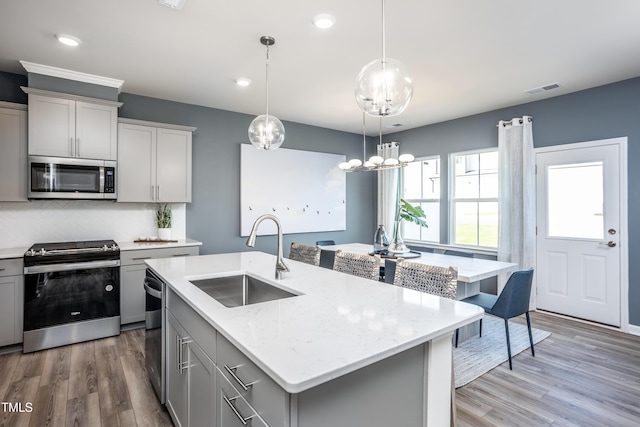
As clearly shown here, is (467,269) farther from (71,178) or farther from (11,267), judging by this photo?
(11,267)

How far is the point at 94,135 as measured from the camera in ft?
11.9

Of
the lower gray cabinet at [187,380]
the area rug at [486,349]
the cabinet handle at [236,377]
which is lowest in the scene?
the area rug at [486,349]

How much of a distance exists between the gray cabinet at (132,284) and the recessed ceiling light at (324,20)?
9.53 ft

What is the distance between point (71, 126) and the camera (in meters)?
3.48

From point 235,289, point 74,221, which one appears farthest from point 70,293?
point 235,289

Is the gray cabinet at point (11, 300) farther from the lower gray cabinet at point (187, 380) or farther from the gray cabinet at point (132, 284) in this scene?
the lower gray cabinet at point (187, 380)

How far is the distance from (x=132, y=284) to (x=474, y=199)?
4.83m

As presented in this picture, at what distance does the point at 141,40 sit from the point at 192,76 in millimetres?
805

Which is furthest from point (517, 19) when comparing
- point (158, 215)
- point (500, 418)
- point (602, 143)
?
point (158, 215)

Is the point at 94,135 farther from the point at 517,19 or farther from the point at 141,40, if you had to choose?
the point at 517,19

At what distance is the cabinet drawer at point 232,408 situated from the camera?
1.13 meters

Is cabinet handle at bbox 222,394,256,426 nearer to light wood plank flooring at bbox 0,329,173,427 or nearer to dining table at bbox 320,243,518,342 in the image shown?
light wood plank flooring at bbox 0,329,173,427

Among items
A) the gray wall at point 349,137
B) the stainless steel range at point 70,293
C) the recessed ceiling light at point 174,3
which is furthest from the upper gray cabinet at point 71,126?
the recessed ceiling light at point 174,3

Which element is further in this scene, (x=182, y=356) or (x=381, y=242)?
(x=381, y=242)
